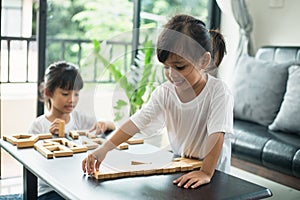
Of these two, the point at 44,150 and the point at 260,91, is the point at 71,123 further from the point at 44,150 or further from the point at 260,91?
the point at 260,91

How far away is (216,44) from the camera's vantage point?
1.77 metres

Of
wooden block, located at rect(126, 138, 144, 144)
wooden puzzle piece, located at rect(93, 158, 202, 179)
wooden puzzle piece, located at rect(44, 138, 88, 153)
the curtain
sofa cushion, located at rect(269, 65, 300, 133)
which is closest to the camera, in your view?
wooden puzzle piece, located at rect(93, 158, 202, 179)

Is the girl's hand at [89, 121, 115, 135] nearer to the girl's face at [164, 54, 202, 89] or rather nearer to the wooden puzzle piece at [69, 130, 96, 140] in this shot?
the wooden puzzle piece at [69, 130, 96, 140]

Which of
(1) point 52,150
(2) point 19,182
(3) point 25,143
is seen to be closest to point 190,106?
(1) point 52,150

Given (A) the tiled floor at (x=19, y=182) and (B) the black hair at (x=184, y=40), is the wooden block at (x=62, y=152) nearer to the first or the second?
(B) the black hair at (x=184, y=40)

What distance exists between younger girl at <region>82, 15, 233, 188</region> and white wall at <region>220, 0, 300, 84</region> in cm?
228

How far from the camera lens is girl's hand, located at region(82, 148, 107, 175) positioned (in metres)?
1.47

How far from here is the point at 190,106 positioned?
1.72 m

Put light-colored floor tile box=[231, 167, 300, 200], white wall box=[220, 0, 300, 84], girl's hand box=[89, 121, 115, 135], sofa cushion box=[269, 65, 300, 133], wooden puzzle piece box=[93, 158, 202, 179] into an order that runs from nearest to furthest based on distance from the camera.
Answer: wooden puzzle piece box=[93, 158, 202, 179]
girl's hand box=[89, 121, 115, 135]
light-colored floor tile box=[231, 167, 300, 200]
sofa cushion box=[269, 65, 300, 133]
white wall box=[220, 0, 300, 84]

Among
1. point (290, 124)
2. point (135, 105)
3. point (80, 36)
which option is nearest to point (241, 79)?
point (290, 124)

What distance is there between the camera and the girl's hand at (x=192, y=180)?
1.38 meters

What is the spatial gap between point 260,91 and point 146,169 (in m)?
2.04

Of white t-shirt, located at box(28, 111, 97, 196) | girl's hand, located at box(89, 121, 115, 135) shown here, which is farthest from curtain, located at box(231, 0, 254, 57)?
girl's hand, located at box(89, 121, 115, 135)

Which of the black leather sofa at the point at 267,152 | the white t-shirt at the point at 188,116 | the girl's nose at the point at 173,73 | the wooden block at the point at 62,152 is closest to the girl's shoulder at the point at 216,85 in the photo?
the white t-shirt at the point at 188,116
